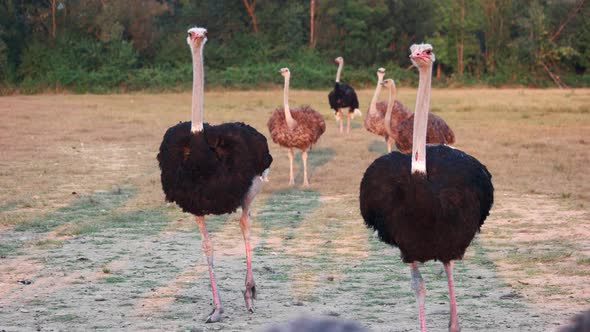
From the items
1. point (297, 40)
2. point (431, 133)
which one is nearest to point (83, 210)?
point (431, 133)

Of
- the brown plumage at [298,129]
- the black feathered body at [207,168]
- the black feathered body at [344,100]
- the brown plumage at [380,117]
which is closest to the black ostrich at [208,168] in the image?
the black feathered body at [207,168]

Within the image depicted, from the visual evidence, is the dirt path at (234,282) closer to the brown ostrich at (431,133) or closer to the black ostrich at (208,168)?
the black ostrich at (208,168)

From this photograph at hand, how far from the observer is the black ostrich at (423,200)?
16.5 ft

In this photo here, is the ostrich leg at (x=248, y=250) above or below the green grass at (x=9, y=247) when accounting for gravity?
above

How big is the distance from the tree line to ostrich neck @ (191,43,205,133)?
27107 millimetres

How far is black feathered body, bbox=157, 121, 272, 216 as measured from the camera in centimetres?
591

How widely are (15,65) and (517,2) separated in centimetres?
1877

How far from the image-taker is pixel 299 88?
34219mm

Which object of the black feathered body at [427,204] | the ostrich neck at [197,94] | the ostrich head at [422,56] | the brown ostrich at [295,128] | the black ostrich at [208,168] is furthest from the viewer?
the brown ostrich at [295,128]

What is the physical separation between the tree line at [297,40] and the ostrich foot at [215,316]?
2771cm

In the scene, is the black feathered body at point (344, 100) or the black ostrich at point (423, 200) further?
the black feathered body at point (344, 100)

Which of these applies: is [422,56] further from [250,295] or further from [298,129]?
[298,129]

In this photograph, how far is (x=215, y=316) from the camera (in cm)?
584

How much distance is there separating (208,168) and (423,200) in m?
1.51
